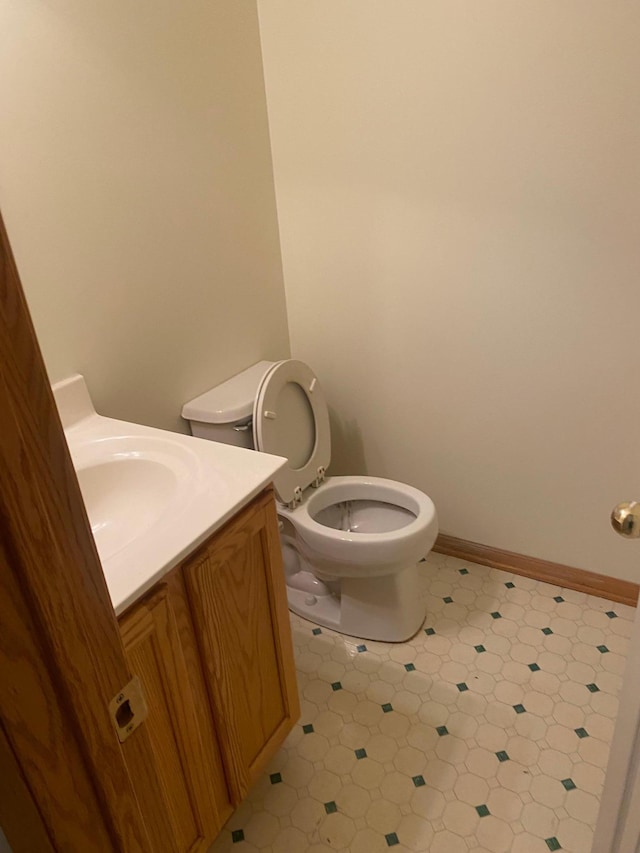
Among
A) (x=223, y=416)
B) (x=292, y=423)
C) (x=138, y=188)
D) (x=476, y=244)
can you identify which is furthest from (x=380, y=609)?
(x=138, y=188)

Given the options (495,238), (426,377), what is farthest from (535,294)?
(426,377)

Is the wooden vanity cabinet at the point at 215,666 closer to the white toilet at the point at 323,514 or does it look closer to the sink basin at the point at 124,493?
the sink basin at the point at 124,493

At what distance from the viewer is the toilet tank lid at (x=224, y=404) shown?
1729mm

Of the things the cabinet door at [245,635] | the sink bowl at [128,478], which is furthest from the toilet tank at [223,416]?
the cabinet door at [245,635]

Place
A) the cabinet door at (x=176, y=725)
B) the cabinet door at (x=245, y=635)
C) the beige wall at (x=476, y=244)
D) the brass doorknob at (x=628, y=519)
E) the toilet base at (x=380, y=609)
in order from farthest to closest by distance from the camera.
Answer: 1. the toilet base at (x=380, y=609)
2. the beige wall at (x=476, y=244)
3. the cabinet door at (x=245, y=635)
4. the cabinet door at (x=176, y=725)
5. the brass doorknob at (x=628, y=519)

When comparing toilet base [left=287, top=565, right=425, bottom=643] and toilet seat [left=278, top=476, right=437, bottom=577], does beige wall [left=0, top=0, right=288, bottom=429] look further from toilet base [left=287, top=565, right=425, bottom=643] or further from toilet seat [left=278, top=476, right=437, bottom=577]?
toilet base [left=287, top=565, right=425, bottom=643]

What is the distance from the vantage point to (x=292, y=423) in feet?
6.16

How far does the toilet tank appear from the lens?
5.68 feet

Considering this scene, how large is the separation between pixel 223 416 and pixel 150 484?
440 mm

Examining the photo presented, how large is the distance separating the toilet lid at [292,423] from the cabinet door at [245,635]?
41 cm

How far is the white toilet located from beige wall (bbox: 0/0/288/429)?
174mm

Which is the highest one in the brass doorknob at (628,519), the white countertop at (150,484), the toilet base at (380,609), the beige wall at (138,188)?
the beige wall at (138,188)

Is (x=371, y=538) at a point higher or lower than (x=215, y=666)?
lower

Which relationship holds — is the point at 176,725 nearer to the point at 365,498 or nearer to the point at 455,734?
the point at 455,734
